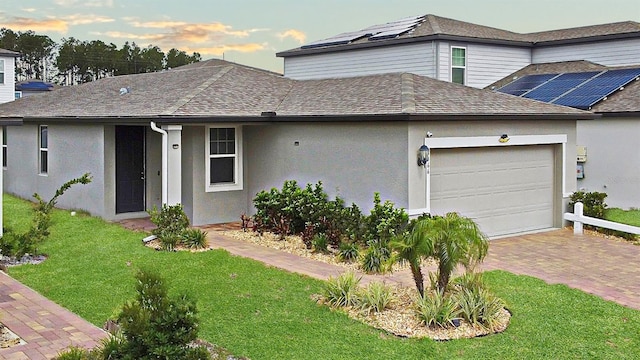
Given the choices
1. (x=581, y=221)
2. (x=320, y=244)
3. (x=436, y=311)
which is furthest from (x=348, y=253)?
(x=581, y=221)

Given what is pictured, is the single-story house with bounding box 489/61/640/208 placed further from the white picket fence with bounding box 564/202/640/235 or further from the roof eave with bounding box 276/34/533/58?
the white picket fence with bounding box 564/202/640/235

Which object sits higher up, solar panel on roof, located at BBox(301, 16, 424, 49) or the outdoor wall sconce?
solar panel on roof, located at BBox(301, 16, 424, 49)

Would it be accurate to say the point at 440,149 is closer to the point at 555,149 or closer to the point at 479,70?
the point at 555,149

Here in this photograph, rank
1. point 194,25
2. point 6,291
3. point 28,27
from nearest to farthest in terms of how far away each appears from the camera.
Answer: point 6,291
point 194,25
point 28,27

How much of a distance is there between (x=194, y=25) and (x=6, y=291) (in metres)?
29.0

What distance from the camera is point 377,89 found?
14742 mm

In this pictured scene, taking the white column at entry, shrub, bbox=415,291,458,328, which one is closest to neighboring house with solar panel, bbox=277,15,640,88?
the white column at entry

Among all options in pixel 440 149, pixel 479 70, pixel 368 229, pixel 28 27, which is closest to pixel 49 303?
pixel 368 229

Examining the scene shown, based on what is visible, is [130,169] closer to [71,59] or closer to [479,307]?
[479,307]

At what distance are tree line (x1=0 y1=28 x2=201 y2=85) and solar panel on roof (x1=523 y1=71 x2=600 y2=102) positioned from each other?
55.1 meters

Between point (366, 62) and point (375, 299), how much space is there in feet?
56.3

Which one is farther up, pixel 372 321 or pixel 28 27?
pixel 28 27

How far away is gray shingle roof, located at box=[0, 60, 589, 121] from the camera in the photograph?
13539mm

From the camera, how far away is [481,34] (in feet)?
78.6
